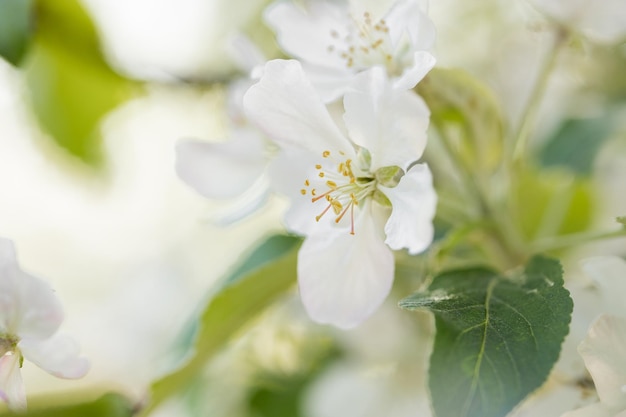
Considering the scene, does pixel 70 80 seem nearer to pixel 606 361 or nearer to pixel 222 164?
pixel 222 164

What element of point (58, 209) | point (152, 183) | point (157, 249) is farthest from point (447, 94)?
point (58, 209)

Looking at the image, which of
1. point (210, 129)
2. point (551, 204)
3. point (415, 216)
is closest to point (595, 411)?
point (415, 216)

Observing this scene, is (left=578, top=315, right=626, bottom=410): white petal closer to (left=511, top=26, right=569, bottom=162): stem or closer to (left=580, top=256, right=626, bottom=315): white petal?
(left=580, top=256, right=626, bottom=315): white petal

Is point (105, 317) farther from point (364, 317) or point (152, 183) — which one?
point (364, 317)

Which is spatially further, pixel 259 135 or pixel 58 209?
pixel 58 209

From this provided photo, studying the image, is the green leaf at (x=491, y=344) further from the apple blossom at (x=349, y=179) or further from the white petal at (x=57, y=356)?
the white petal at (x=57, y=356)
